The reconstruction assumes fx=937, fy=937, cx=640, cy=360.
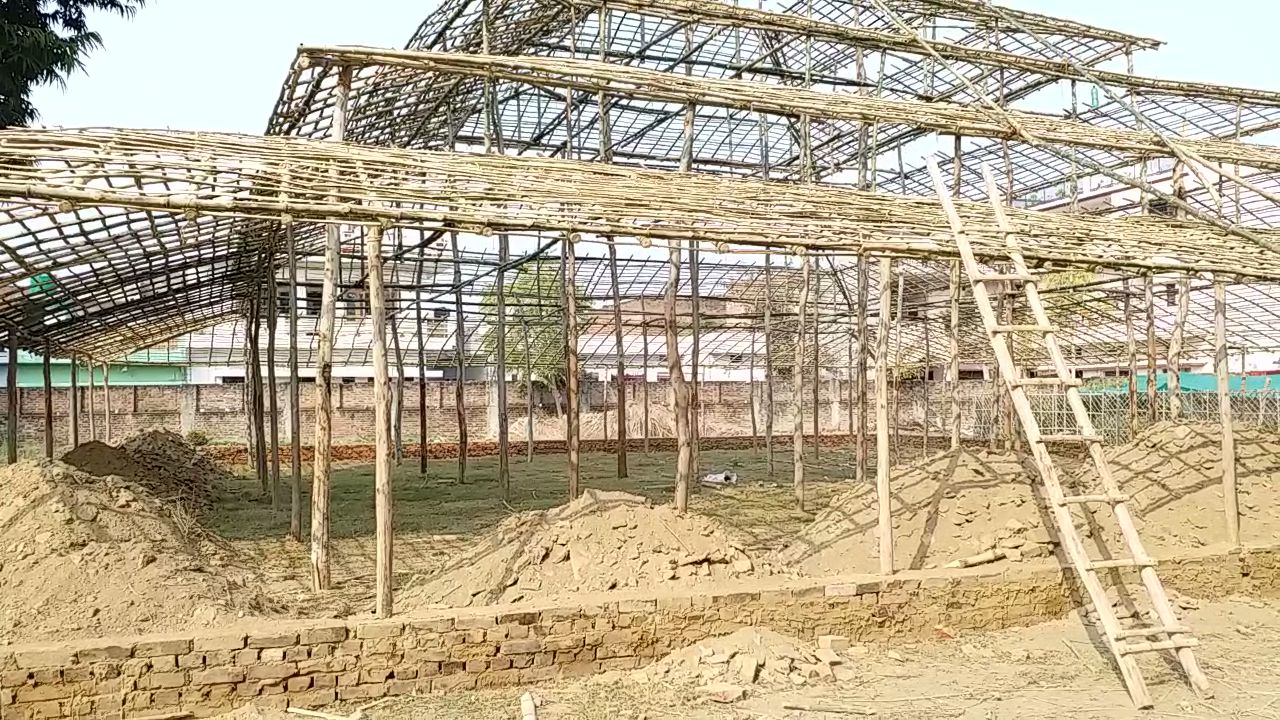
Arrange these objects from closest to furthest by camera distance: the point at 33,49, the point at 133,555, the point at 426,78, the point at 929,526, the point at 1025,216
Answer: the point at 133,555
the point at 929,526
the point at 1025,216
the point at 426,78
the point at 33,49

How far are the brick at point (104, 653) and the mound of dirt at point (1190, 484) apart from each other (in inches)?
321

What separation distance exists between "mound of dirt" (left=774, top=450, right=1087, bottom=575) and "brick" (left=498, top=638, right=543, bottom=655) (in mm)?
2843

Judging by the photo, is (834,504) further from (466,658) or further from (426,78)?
(426,78)

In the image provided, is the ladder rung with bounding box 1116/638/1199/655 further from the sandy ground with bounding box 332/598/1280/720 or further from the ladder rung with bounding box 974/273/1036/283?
the ladder rung with bounding box 974/273/1036/283

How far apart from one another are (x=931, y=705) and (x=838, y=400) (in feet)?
85.2

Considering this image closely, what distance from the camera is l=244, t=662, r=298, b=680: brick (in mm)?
5824

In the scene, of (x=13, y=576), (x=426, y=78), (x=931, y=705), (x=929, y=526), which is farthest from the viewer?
(x=426, y=78)

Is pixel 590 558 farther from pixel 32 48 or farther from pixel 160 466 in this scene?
pixel 32 48

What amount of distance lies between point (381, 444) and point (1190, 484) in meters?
8.24

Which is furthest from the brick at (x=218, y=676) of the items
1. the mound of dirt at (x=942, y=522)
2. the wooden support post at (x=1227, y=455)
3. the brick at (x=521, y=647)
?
the wooden support post at (x=1227, y=455)

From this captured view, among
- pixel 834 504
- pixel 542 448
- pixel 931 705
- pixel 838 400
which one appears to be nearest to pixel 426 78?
A: pixel 834 504

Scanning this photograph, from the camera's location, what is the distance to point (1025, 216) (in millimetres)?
9875

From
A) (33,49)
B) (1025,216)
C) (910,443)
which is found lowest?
(910,443)

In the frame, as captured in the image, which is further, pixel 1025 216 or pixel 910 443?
pixel 910 443
